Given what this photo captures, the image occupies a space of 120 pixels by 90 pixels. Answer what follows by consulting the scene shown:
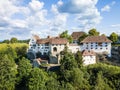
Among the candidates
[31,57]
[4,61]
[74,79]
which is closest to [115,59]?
[74,79]

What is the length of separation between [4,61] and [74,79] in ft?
58.8

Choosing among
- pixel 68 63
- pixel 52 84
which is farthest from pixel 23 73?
pixel 68 63

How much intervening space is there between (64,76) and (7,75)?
1388 centimetres

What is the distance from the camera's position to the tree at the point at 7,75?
60.5m

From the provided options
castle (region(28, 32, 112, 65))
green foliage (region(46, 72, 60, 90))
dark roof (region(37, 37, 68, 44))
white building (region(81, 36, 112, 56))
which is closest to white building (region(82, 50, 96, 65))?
castle (region(28, 32, 112, 65))

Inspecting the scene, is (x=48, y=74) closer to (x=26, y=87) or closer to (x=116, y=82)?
(x=26, y=87)

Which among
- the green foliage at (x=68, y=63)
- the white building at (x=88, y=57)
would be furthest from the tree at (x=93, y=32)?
the green foliage at (x=68, y=63)

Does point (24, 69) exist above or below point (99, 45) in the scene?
below

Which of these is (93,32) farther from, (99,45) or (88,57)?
(88,57)

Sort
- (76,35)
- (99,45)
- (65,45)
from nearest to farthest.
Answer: (99,45) → (65,45) → (76,35)

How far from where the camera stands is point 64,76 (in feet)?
197

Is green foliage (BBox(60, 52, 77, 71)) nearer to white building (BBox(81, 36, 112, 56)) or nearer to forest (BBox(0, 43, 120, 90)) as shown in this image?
forest (BBox(0, 43, 120, 90))

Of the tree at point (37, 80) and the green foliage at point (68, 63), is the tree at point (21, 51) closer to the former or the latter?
the tree at point (37, 80)

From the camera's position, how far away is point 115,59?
6994 cm
